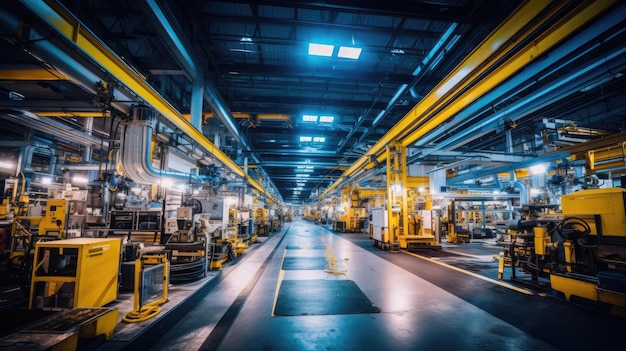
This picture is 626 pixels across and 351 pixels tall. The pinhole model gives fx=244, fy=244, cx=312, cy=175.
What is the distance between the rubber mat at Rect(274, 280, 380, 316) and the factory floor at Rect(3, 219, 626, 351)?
0.7 inches

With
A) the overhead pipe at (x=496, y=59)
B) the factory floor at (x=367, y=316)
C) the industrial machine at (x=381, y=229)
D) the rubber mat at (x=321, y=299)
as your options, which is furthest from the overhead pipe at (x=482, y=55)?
the rubber mat at (x=321, y=299)

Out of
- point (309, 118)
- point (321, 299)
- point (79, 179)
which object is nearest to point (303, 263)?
point (321, 299)

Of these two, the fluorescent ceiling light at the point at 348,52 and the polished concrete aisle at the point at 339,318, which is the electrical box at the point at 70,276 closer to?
the polished concrete aisle at the point at 339,318

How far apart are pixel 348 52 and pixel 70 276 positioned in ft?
24.6

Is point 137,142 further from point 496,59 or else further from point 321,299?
point 496,59

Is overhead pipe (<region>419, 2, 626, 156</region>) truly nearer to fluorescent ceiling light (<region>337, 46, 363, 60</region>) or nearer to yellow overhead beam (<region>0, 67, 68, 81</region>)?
fluorescent ceiling light (<region>337, 46, 363, 60</region>)

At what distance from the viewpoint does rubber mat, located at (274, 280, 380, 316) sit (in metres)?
4.12

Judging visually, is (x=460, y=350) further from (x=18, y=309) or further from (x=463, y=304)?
→ (x=18, y=309)

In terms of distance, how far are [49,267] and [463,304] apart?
272 inches

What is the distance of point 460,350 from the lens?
295 cm

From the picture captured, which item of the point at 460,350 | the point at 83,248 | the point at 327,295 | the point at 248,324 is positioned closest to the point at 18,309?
the point at 83,248

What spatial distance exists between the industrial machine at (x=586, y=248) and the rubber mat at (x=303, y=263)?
490 centimetres

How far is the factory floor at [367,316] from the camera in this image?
10.2 ft

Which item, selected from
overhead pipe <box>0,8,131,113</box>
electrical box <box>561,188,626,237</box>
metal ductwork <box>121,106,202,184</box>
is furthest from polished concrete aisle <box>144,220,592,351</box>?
overhead pipe <box>0,8,131,113</box>
